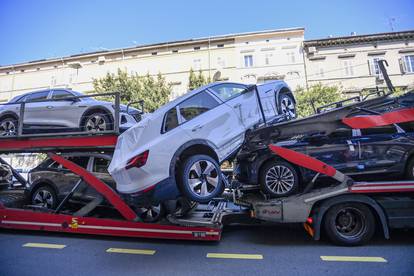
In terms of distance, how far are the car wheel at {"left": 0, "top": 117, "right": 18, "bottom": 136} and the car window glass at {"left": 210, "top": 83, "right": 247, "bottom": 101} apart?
4451 millimetres

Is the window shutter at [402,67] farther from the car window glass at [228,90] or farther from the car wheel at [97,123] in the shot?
the car wheel at [97,123]

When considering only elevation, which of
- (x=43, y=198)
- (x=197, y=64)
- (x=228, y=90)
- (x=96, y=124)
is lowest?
(x=43, y=198)

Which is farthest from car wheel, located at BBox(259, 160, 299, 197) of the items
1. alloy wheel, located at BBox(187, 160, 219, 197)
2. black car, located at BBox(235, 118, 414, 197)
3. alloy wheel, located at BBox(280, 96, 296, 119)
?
alloy wheel, located at BBox(280, 96, 296, 119)

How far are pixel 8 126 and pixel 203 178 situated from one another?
474 centimetres

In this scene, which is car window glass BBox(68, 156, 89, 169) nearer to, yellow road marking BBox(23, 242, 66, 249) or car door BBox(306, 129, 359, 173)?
yellow road marking BBox(23, 242, 66, 249)

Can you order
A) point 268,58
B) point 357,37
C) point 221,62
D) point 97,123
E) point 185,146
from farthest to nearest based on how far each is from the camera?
point 221,62 < point 268,58 < point 357,37 < point 97,123 < point 185,146

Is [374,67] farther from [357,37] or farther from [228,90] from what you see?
[228,90]

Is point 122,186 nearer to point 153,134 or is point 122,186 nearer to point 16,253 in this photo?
point 153,134

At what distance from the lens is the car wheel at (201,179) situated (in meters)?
4.20

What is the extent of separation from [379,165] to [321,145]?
1021mm

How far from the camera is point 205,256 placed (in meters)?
4.38

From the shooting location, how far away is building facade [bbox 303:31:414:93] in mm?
21297

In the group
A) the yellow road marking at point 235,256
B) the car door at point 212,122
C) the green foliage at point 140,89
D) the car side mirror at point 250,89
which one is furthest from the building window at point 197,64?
the yellow road marking at point 235,256

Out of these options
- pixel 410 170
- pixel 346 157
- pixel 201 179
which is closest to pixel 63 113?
pixel 201 179
